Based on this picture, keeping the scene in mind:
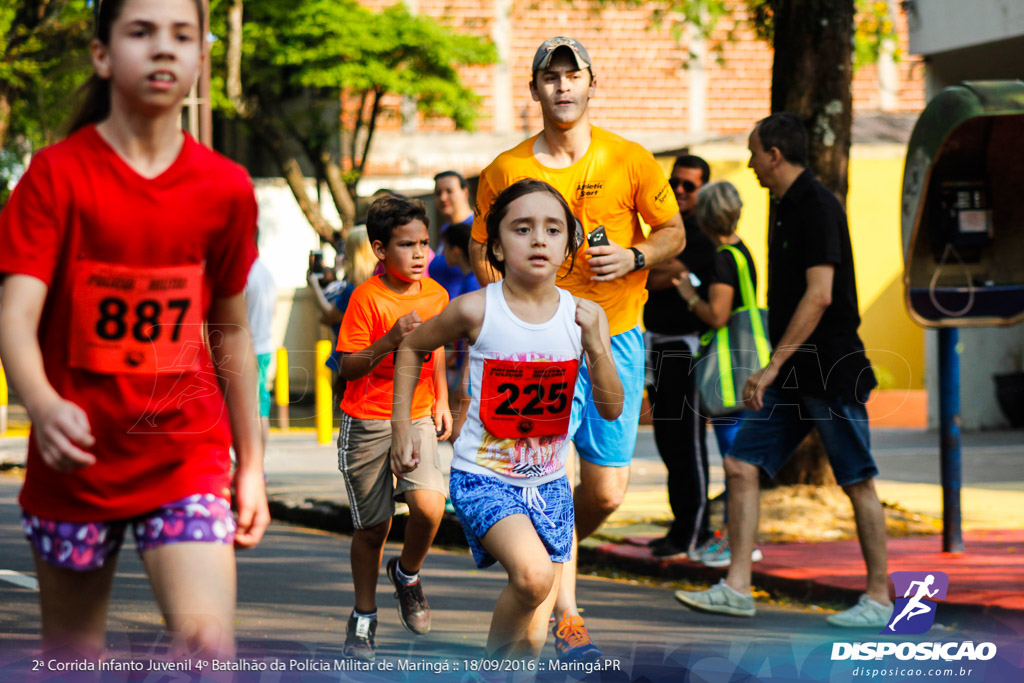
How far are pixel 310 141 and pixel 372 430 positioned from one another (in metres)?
21.5

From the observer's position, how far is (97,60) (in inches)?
123

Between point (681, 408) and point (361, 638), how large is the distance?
2.74 metres

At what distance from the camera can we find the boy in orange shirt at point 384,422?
557 centimetres

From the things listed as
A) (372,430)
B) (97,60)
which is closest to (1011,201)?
(372,430)

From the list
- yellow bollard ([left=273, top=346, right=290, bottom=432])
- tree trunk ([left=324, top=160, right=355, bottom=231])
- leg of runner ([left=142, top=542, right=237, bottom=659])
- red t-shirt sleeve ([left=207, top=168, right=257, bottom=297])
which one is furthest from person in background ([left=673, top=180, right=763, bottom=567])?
tree trunk ([left=324, top=160, right=355, bottom=231])

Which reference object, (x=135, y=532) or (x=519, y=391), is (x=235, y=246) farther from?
(x=519, y=391)

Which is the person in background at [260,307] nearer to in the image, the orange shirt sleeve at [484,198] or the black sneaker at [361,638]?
the black sneaker at [361,638]

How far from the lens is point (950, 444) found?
7387 mm

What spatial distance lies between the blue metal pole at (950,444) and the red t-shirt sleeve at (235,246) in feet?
16.6

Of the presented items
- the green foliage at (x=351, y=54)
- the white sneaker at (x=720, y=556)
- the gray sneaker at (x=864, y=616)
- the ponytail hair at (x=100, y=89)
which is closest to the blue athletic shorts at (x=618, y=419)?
the gray sneaker at (x=864, y=616)

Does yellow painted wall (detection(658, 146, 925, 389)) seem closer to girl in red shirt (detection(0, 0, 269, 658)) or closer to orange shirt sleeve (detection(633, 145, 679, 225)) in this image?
orange shirt sleeve (detection(633, 145, 679, 225))

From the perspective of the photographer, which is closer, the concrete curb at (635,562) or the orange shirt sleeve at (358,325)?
the orange shirt sleeve at (358,325)

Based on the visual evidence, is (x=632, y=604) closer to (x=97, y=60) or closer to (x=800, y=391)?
(x=800, y=391)

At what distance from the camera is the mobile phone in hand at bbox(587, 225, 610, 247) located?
17.0 ft
